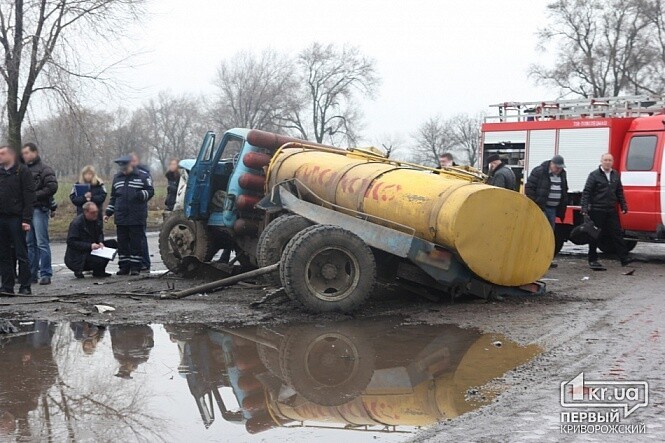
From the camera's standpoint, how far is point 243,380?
19.6ft

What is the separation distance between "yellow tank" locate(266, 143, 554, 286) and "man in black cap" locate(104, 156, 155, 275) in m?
3.36

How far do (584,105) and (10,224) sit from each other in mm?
10554

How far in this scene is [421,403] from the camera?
5363mm

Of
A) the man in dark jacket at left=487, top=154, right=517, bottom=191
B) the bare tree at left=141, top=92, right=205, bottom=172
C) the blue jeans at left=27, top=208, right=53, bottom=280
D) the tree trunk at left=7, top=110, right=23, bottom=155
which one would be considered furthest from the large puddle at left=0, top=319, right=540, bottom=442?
the bare tree at left=141, top=92, right=205, bottom=172

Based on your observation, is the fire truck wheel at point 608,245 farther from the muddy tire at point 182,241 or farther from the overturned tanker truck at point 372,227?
the muddy tire at point 182,241

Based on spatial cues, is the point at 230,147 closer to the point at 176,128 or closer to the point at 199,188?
the point at 199,188

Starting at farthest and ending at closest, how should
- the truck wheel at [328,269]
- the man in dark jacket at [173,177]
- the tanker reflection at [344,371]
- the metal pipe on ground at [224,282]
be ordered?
the man in dark jacket at [173,177] → the metal pipe on ground at [224,282] → the truck wheel at [328,269] → the tanker reflection at [344,371]

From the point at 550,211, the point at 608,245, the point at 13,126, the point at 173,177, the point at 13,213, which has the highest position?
the point at 13,126

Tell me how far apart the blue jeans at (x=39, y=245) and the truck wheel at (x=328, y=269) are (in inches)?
177

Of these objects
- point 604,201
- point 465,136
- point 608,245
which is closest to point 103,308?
point 604,201

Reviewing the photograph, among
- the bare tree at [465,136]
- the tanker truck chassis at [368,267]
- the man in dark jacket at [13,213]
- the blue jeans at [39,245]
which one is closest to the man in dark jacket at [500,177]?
the tanker truck chassis at [368,267]

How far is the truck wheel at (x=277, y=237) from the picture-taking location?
9.20 metres

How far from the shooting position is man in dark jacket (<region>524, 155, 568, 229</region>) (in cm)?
1227

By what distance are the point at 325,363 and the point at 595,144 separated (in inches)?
381
